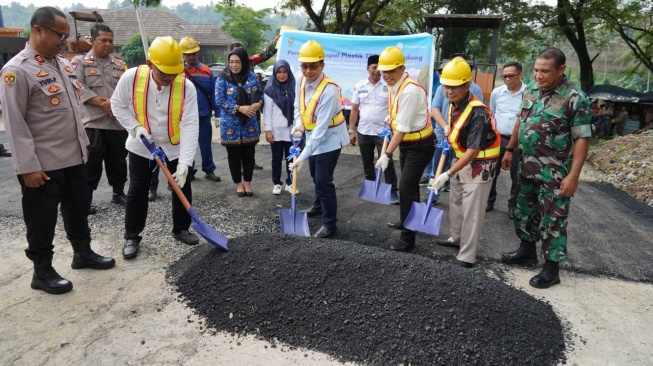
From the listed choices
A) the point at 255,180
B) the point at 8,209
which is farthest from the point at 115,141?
the point at 255,180

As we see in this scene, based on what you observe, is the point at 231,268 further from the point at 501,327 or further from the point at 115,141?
the point at 115,141

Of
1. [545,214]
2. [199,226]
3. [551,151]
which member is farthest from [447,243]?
[199,226]

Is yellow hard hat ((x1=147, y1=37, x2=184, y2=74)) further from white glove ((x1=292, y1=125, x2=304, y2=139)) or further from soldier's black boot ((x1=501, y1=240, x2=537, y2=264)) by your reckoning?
A: soldier's black boot ((x1=501, y1=240, x2=537, y2=264))

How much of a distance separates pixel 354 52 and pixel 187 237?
5.25m

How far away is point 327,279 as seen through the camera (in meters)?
2.66

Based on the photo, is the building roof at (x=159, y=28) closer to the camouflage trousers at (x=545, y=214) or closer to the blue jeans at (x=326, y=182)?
the blue jeans at (x=326, y=182)

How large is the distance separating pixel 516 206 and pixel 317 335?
2013 millimetres

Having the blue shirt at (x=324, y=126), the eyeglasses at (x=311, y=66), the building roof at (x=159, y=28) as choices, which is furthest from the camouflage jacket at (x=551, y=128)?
the building roof at (x=159, y=28)

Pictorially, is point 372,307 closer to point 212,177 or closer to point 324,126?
point 324,126

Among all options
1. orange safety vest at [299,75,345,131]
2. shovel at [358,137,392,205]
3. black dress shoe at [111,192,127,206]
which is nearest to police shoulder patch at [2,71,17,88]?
orange safety vest at [299,75,345,131]

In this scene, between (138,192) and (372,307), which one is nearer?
(372,307)

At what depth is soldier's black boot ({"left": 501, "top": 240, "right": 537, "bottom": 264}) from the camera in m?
3.45

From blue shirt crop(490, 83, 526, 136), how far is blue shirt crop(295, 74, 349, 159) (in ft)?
6.21

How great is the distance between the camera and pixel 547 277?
10.2 ft
